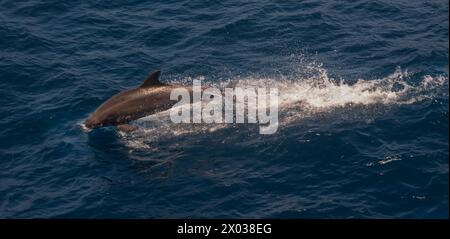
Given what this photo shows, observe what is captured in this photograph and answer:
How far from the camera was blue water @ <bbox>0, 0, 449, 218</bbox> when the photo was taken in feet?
78.3

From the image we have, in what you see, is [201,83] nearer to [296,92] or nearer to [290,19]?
[296,92]

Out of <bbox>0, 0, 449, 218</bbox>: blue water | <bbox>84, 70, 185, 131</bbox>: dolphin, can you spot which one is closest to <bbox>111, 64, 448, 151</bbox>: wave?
<bbox>0, 0, 449, 218</bbox>: blue water

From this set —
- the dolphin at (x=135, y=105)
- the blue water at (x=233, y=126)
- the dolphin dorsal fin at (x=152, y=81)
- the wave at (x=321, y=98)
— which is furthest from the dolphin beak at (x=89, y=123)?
the dolphin dorsal fin at (x=152, y=81)

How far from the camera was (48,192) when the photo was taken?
25375 millimetres

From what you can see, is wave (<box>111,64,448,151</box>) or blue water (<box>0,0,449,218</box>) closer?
blue water (<box>0,0,449,218</box>)

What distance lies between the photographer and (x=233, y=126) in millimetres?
28672

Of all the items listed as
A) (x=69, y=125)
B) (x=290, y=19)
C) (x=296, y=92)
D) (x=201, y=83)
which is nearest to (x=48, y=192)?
(x=69, y=125)

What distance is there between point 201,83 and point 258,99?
323cm

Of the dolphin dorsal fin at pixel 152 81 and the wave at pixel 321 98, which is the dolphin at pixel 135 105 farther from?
the wave at pixel 321 98

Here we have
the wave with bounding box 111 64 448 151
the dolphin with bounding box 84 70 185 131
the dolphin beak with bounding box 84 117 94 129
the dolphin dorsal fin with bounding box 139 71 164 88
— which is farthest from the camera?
the wave with bounding box 111 64 448 151

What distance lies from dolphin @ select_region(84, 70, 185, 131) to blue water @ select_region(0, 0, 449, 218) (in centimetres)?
103

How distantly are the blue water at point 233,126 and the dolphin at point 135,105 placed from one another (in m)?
1.03

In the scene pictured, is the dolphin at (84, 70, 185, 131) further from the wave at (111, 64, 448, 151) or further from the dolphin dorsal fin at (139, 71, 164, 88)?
the wave at (111, 64, 448, 151)
